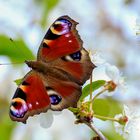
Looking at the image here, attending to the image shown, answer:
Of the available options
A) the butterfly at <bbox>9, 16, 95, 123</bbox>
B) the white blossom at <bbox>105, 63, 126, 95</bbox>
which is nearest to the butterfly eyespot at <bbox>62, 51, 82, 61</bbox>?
the butterfly at <bbox>9, 16, 95, 123</bbox>

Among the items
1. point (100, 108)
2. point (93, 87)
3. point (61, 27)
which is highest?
point (61, 27)

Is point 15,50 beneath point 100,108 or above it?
above

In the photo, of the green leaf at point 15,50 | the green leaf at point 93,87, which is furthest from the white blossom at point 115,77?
the green leaf at point 15,50

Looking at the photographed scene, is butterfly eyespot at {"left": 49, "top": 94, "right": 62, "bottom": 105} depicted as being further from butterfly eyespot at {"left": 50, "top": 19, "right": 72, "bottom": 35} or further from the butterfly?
butterfly eyespot at {"left": 50, "top": 19, "right": 72, "bottom": 35}

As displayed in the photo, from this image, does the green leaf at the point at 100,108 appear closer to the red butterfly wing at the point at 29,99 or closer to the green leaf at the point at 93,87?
the green leaf at the point at 93,87

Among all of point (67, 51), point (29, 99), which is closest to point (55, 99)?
point (29, 99)

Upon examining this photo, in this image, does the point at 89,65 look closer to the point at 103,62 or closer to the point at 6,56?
the point at 103,62

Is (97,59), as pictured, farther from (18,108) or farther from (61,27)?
(18,108)

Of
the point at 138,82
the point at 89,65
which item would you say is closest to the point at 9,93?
the point at 138,82
